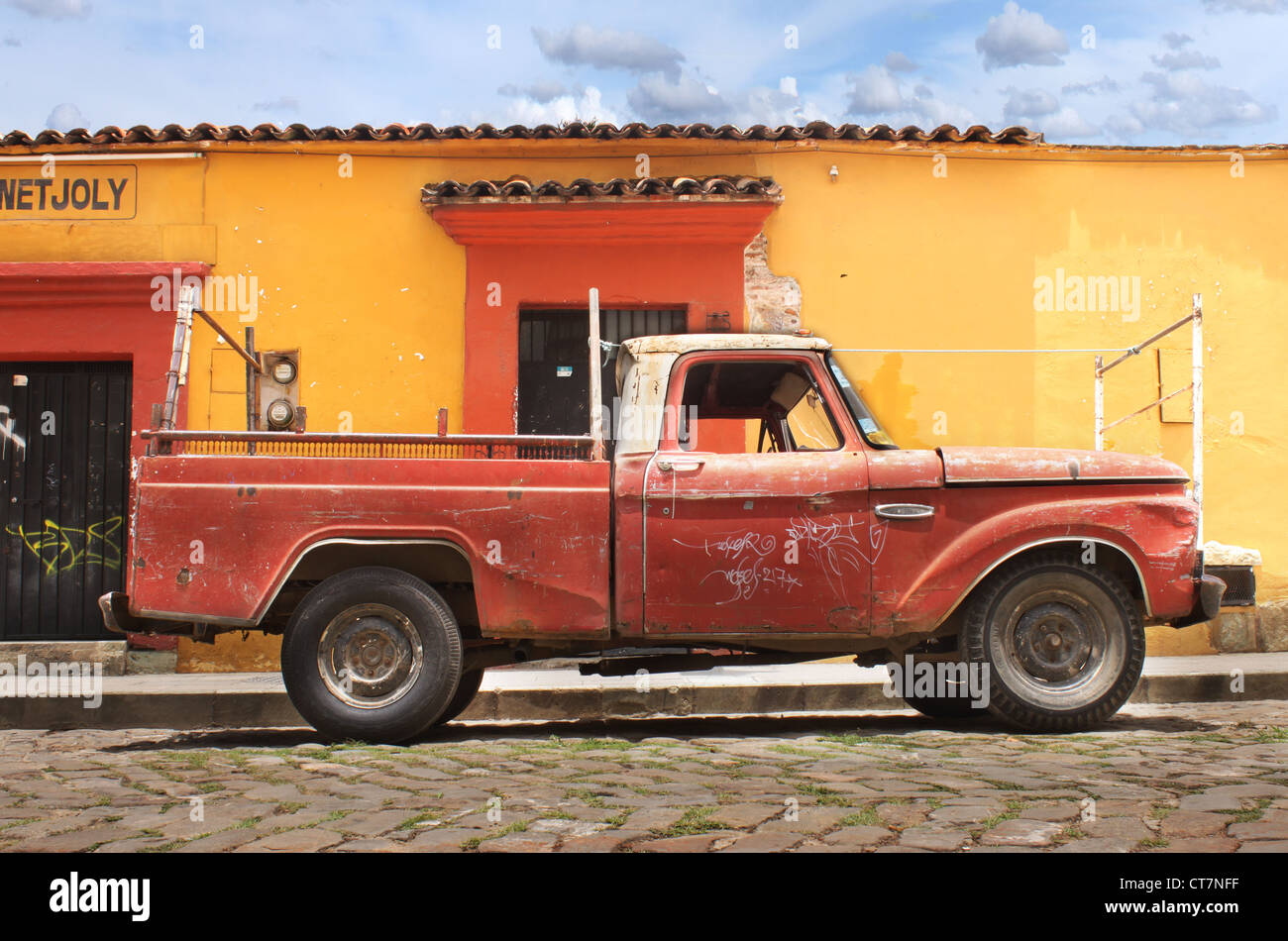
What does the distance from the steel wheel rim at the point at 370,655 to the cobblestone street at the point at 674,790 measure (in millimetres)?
273

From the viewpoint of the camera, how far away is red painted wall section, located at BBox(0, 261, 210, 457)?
369 inches

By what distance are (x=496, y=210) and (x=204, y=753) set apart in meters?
5.16

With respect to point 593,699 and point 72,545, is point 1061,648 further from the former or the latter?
point 72,545

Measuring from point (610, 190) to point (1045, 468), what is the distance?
4.78m

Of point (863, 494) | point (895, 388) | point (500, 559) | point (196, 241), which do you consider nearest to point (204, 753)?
point (500, 559)

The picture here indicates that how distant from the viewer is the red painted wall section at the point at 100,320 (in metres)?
9.38

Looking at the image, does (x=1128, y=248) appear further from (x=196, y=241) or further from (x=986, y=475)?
(x=196, y=241)

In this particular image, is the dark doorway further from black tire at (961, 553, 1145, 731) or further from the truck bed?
black tire at (961, 553, 1145, 731)

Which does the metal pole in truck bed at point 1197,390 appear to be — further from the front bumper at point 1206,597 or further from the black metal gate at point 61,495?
the black metal gate at point 61,495

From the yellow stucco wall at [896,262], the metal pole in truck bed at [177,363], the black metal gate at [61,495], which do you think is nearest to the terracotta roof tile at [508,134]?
the yellow stucco wall at [896,262]

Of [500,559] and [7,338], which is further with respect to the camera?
[7,338]

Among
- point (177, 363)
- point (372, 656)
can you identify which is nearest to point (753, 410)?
point (372, 656)

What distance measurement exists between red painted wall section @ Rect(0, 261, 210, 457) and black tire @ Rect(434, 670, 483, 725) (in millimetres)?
4273

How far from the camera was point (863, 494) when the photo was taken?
18.2 ft
